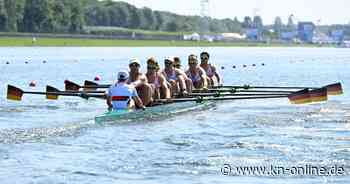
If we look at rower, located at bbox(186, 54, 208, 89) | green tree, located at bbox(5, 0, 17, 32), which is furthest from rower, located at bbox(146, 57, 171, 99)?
green tree, located at bbox(5, 0, 17, 32)

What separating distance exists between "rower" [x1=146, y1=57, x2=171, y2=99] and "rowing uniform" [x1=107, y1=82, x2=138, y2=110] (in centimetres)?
228

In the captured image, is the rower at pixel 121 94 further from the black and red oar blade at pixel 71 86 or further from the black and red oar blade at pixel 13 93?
the black and red oar blade at pixel 71 86

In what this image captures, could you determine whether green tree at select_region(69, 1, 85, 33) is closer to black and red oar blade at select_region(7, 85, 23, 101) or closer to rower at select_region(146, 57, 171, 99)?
black and red oar blade at select_region(7, 85, 23, 101)

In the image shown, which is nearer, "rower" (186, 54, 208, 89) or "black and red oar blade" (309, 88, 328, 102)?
"black and red oar blade" (309, 88, 328, 102)

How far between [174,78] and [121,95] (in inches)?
181

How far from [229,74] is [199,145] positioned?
3524cm

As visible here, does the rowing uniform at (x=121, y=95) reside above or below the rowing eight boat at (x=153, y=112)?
above

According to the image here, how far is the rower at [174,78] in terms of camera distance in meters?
24.8

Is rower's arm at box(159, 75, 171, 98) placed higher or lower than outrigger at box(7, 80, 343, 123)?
higher

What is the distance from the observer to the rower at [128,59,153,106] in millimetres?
21734

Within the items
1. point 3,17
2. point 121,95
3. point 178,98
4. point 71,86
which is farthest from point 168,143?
point 3,17

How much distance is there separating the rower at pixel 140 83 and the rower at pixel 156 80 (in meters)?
0.80

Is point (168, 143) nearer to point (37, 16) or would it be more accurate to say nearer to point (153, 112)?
point (153, 112)

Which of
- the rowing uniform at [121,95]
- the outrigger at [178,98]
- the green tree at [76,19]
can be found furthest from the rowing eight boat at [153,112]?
the green tree at [76,19]
